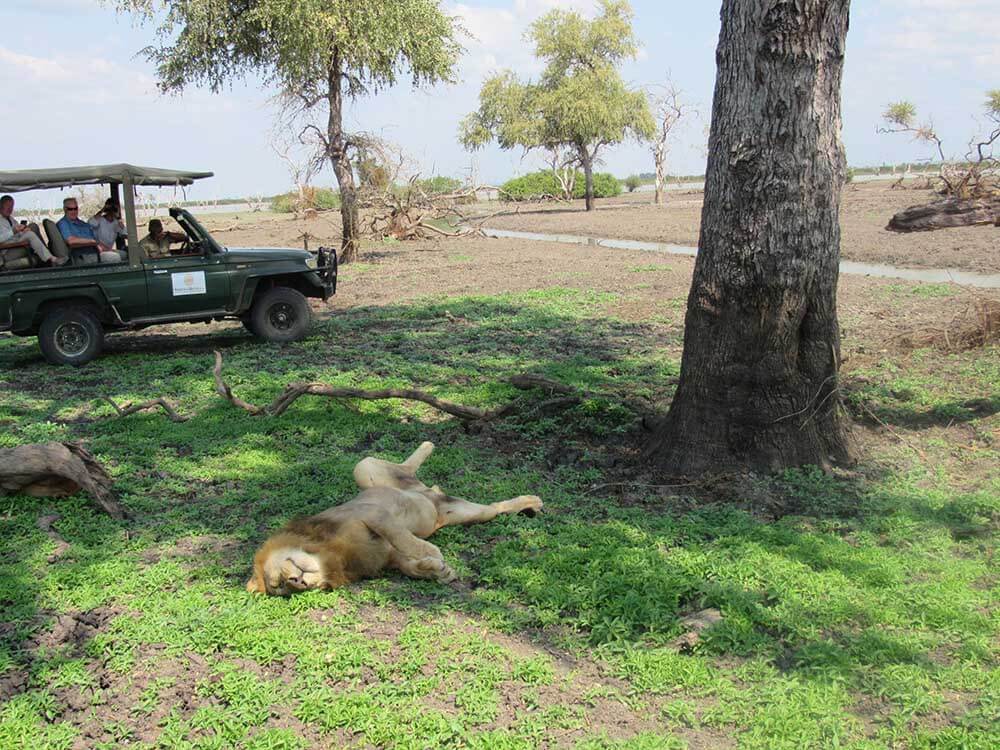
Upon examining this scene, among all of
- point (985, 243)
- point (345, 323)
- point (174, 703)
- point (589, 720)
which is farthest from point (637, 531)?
point (985, 243)

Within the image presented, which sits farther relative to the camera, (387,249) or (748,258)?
(387,249)

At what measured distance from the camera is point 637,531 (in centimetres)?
488

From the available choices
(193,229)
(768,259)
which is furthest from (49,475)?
(193,229)

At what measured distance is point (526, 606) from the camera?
413 cm

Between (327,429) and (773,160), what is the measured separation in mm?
3903

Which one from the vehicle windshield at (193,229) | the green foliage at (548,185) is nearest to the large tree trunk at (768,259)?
the vehicle windshield at (193,229)

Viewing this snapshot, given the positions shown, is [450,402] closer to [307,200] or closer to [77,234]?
[77,234]

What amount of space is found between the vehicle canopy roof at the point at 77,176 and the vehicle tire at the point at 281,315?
1.86 metres

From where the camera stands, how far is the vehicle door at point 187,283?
389 inches

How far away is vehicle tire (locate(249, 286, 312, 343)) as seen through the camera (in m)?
10.6

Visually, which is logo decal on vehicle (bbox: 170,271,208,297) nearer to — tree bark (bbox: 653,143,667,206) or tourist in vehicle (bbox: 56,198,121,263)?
tourist in vehicle (bbox: 56,198,121,263)

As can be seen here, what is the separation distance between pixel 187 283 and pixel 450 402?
14.4ft

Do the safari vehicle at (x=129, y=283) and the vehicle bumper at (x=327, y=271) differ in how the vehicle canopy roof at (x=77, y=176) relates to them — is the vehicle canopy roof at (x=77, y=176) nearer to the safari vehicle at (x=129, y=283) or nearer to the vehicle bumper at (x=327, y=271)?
the safari vehicle at (x=129, y=283)

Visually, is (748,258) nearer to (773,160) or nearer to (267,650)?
(773,160)
